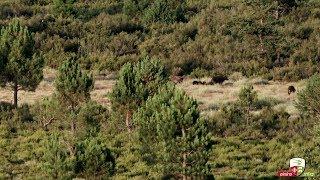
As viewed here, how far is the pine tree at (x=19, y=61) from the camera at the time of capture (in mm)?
35969

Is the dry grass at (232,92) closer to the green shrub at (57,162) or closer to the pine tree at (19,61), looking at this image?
the pine tree at (19,61)

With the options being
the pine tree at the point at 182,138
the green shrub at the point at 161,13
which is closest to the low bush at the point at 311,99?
the pine tree at the point at 182,138

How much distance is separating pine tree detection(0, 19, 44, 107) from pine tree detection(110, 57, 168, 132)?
7446mm

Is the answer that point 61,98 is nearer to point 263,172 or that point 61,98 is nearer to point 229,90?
point 263,172

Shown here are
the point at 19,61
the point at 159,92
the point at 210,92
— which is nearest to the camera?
the point at 159,92

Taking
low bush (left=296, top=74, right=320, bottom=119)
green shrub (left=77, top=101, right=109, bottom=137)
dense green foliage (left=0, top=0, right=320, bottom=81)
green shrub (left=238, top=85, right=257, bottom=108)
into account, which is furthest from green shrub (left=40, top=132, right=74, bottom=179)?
dense green foliage (left=0, top=0, right=320, bottom=81)

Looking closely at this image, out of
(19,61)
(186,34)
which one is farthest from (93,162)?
(186,34)

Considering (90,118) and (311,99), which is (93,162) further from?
(311,99)

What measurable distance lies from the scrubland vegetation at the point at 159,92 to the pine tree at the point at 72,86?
7 centimetres

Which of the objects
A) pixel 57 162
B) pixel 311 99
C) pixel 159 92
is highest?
pixel 159 92

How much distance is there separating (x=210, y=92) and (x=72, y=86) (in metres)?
15.8

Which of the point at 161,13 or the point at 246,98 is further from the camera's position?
the point at 161,13

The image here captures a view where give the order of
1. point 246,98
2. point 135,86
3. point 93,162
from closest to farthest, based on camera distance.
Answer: point 93,162, point 135,86, point 246,98

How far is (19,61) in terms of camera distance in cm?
3619
